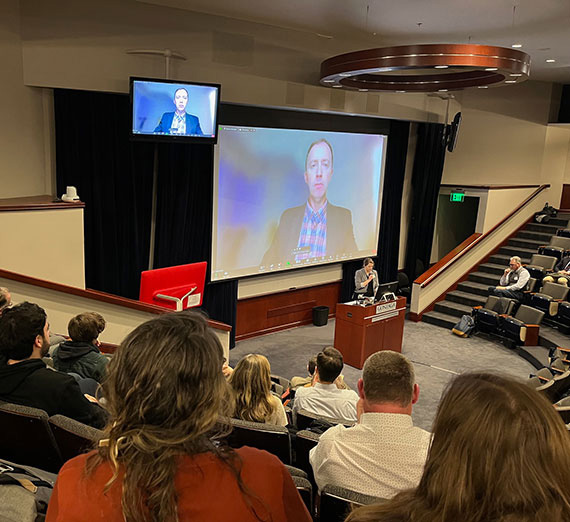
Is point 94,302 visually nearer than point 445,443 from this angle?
No

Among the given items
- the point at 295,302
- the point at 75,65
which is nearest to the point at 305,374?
the point at 295,302

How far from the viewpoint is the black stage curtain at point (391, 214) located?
31.4ft

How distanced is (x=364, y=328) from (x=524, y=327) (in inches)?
102

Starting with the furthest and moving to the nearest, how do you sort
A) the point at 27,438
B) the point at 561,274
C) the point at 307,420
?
the point at 561,274 → the point at 307,420 → the point at 27,438

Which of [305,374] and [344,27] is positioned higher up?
[344,27]

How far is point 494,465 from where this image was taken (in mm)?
955

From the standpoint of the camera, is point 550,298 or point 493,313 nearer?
point 550,298

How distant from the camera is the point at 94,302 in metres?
5.02

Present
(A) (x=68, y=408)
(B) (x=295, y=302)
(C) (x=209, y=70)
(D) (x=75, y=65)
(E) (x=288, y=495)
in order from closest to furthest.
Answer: (E) (x=288, y=495)
(A) (x=68, y=408)
(D) (x=75, y=65)
(C) (x=209, y=70)
(B) (x=295, y=302)

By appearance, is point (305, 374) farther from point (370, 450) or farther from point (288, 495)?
point (288, 495)

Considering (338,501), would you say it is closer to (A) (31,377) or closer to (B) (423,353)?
(A) (31,377)

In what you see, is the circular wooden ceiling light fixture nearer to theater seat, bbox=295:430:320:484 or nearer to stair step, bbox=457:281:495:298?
theater seat, bbox=295:430:320:484

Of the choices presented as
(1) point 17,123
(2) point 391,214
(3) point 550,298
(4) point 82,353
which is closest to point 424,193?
(2) point 391,214

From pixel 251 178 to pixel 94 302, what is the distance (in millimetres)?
3284
